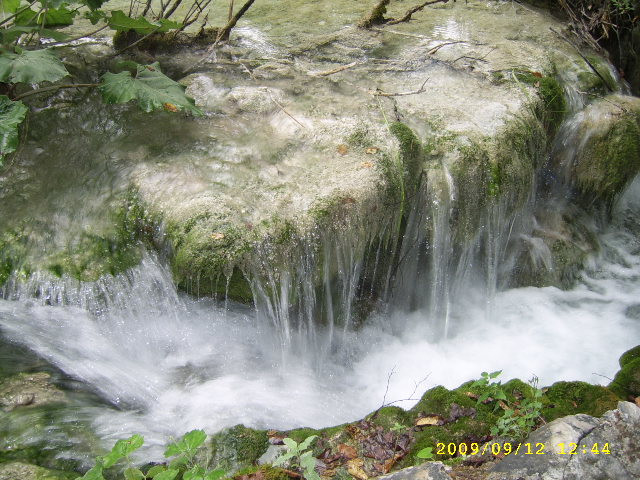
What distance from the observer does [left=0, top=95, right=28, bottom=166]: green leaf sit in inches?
132

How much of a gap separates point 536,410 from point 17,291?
316cm

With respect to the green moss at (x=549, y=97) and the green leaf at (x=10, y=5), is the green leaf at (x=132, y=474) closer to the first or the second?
the green leaf at (x=10, y=5)

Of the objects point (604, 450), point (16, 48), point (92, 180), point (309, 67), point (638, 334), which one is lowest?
point (638, 334)

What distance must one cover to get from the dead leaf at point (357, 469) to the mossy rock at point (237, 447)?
521mm

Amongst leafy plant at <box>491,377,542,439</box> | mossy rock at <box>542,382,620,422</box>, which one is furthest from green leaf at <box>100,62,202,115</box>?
mossy rock at <box>542,382,620,422</box>

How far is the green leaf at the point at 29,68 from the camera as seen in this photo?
329 centimetres

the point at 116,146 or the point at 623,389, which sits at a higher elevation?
the point at 116,146

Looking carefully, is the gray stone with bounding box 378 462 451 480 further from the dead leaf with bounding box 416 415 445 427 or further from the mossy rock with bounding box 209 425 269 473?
the mossy rock with bounding box 209 425 269 473

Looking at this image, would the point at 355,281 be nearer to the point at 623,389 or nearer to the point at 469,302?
the point at 469,302

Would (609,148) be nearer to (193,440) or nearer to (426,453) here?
(426,453)

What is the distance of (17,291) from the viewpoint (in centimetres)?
363

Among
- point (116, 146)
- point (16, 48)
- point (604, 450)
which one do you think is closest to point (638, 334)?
point (604, 450)
